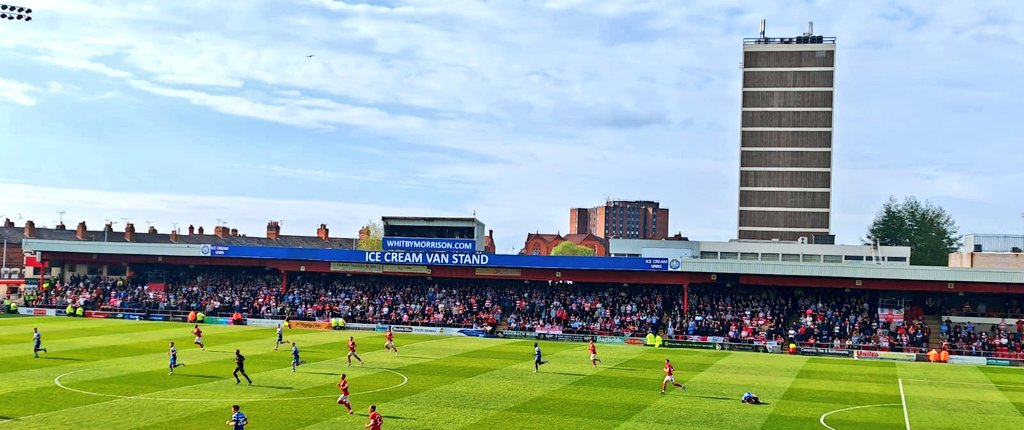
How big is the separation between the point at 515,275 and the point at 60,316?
3673cm

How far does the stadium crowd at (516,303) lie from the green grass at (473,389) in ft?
22.1

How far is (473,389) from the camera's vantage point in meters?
37.9

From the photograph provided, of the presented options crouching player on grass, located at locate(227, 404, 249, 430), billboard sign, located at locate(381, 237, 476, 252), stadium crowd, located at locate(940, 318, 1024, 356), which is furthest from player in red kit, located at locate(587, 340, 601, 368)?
stadium crowd, located at locate(940, 318, 1024, 356)

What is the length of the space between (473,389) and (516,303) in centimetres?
3334

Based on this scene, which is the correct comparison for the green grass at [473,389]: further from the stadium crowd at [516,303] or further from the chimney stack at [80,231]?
the chimney stack at [80,231]

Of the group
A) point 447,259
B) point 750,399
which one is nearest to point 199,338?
point 447,259

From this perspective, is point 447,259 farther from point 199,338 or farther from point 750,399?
point 750,399

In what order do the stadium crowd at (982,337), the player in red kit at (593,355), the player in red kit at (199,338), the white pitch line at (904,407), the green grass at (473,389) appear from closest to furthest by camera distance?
the green grass at (473,389) < the white pitch line at (904,407) < the player in red kit at (593,355) < the player in red kit at (199,338) < the stadium crowd at (982,337)

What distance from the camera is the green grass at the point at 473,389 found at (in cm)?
3119

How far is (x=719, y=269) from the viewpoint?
66.2 meters

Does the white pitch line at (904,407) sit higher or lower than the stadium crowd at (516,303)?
lower

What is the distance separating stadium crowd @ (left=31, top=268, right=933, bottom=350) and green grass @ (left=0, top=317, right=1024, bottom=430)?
6730mm

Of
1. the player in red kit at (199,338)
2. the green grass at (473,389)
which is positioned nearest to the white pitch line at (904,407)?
the green grass at (473,389)

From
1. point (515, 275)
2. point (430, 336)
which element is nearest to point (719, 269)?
point (515, 275)
